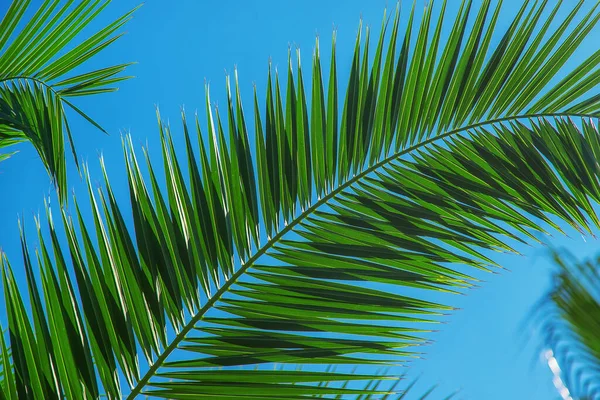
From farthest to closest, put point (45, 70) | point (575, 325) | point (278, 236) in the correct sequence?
point (45, 70) → point (278, 236) → point (575, 325)

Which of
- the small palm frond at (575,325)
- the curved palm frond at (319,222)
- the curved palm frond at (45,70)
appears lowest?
the small palm frond at (575,325)

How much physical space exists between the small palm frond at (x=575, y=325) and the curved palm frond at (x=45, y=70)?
1.39 meters

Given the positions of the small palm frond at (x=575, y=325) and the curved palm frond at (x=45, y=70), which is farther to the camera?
the curved palm frond at (x=45, y=70)

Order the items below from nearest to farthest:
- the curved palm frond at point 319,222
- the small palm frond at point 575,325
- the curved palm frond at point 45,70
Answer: the small palm frond at point 575,325
the curved palm frond at point 319,222
the curved palm frond at point 45,70

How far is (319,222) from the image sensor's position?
110 centimetres

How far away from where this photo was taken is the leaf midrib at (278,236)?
0.88 meters

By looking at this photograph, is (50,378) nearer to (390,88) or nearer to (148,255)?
(148,255)

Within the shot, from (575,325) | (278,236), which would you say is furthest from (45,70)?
(575,325)

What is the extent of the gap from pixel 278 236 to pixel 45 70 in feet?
3.83

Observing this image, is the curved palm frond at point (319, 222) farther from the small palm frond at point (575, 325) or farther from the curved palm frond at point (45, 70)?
the curved palm frond at point (45, 70)

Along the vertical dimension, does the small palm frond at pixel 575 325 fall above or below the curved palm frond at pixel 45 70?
below

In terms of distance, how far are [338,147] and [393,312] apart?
389 mm

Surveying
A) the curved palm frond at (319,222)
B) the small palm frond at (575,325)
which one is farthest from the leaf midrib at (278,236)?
the small palm frond at (575,325)

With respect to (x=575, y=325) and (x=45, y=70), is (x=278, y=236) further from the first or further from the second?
(x=45, y=70)
